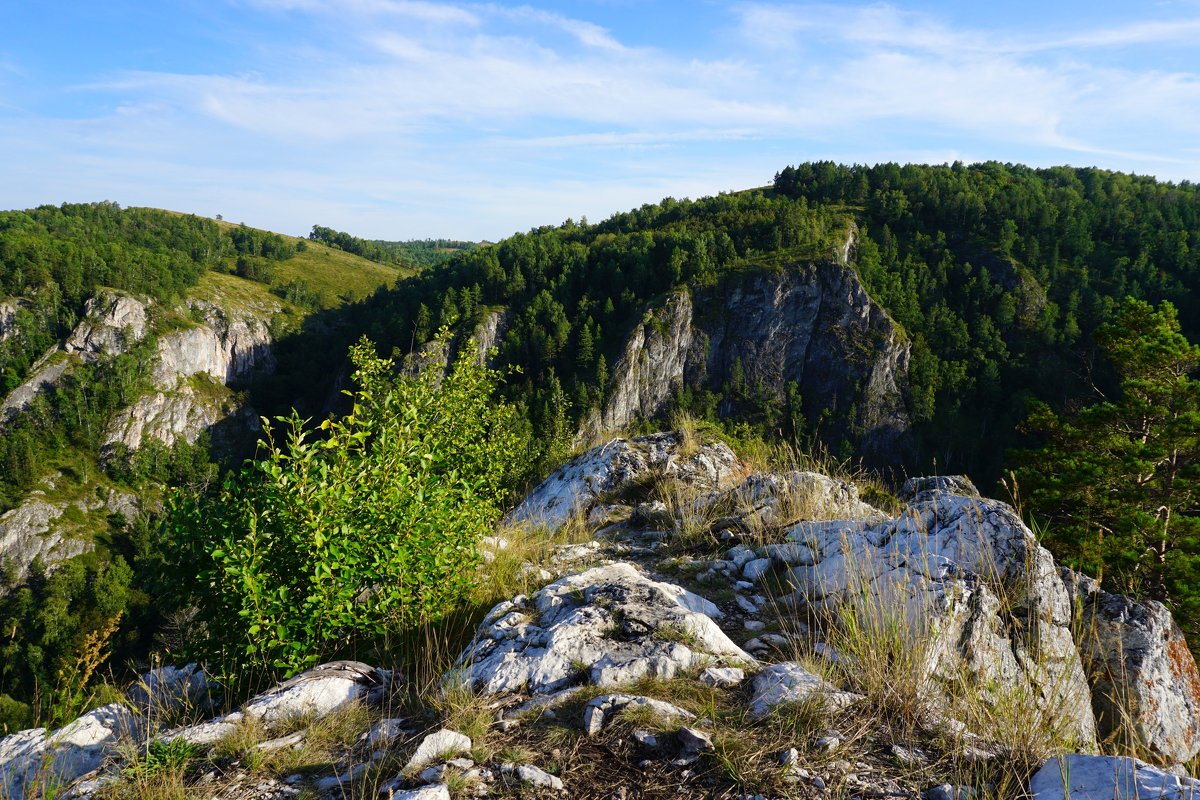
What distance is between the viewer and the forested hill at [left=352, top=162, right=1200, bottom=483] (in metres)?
104

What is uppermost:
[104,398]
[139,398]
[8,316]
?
[8,316]

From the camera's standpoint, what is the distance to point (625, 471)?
36.9ft

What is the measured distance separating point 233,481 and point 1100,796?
575cm

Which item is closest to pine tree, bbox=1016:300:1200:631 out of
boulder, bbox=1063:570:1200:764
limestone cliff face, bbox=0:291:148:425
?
boulder, bbox=1063:570:1200:764

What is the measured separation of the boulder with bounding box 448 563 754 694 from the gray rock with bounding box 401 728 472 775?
25.5 inches

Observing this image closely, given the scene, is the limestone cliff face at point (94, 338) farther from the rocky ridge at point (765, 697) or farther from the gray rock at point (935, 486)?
the gray rock at point (935, 486)

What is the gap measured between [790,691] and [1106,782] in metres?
1.36

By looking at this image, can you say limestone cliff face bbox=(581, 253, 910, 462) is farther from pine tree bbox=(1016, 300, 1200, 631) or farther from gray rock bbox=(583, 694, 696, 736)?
gray rock bbox=(583, 694, 696, 736)

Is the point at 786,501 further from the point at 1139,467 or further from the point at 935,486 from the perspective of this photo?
the point at 1139,467

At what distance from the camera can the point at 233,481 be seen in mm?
4879

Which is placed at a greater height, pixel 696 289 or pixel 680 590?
pixel 696 289

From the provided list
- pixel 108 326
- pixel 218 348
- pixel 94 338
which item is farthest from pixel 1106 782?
pixel 218 348

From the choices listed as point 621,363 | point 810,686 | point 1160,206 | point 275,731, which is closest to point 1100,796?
point 810,686

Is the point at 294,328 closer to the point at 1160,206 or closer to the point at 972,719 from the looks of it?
the point at 972,719
